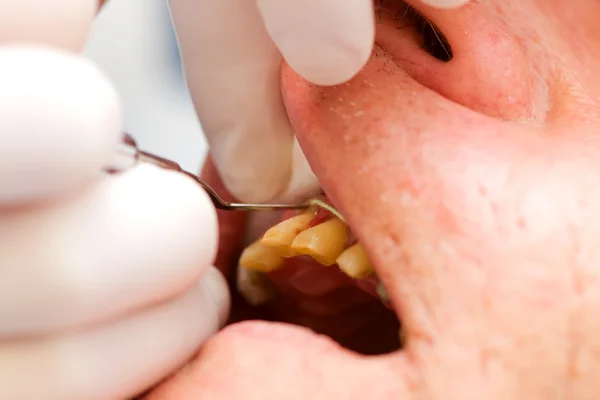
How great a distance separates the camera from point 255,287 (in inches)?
26.0

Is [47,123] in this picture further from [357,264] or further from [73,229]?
[357,264]

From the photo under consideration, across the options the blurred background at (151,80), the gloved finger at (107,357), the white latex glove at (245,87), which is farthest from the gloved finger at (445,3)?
the blurred background at (151,80)

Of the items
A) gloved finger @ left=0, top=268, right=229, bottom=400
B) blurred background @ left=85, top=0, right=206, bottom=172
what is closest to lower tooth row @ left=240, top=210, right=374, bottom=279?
gloved finger @ left=0, top=268, right=229, bottom=400

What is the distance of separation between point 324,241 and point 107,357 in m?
0.19

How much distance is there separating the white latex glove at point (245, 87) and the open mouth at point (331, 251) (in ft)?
0.13

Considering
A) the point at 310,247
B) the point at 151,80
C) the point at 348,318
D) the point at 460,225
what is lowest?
the point at 151,80

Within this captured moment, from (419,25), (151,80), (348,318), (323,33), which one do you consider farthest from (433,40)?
(151,80)

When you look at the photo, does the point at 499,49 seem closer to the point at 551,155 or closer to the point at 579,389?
the point at 551,155

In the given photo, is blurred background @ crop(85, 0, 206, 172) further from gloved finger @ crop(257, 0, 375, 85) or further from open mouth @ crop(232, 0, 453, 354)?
gloved finger @ crop(257, 0, 375, 85)

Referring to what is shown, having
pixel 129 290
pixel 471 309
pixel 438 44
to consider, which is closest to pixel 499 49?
pixel 438 44

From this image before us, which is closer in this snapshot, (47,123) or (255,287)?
(47,123)

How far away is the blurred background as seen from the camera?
0.91 meters

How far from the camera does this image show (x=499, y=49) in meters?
0.49

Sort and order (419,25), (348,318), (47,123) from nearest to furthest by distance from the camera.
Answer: (47,123) → (419,25) → (348,318)
